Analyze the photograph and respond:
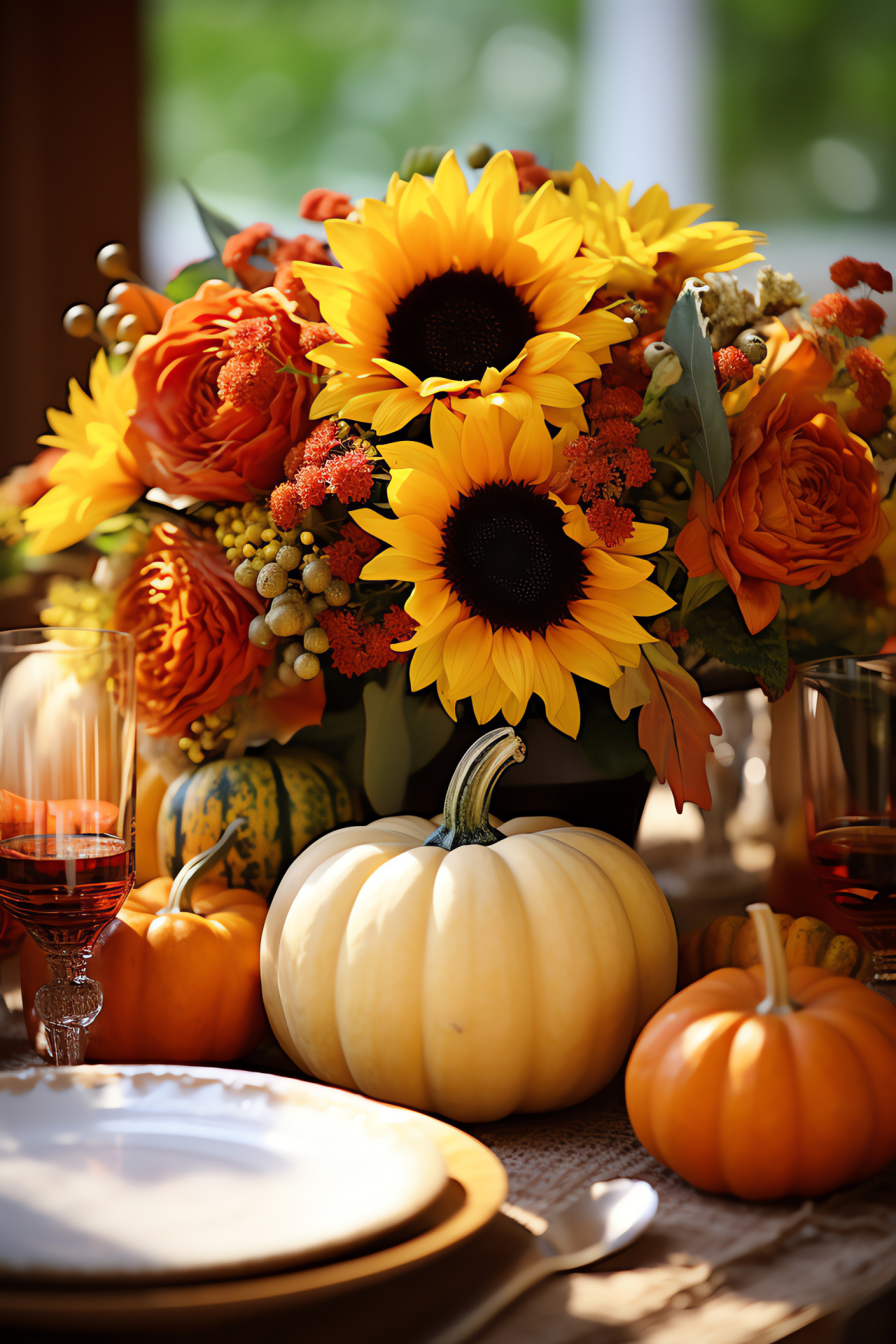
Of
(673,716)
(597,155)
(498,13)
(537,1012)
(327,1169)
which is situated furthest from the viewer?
(597,155)

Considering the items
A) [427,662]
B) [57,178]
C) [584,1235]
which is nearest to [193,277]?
[427,662]

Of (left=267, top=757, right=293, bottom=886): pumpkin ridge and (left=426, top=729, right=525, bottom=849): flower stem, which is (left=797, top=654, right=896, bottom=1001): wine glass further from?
(left=267, top=757, right=293, bottom=886): pumpkin ridge

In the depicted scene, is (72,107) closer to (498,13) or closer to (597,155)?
(498,13)

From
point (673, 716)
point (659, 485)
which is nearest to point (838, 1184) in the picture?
point (673, 716)

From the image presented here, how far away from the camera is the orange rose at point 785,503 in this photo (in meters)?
0.64

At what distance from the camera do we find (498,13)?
2.94 meters

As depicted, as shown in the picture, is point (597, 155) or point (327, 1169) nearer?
point (327, 1169)

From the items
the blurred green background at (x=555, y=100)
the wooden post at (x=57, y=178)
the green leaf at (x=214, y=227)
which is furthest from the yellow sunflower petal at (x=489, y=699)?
the blurred green background at (x=555, y=100)

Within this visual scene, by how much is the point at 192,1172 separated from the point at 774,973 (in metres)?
0.26

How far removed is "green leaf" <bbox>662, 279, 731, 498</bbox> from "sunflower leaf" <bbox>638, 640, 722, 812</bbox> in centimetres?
11

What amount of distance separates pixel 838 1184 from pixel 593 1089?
15cm

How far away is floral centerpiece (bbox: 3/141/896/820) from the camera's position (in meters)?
0.63

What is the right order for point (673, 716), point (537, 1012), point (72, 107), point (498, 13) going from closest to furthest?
1. point (537, 1012)
2. point (673, 716)
3. point (72, 107)
4. point (498, 13)

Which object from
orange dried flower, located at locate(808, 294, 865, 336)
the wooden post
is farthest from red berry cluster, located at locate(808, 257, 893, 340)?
the wooden post
